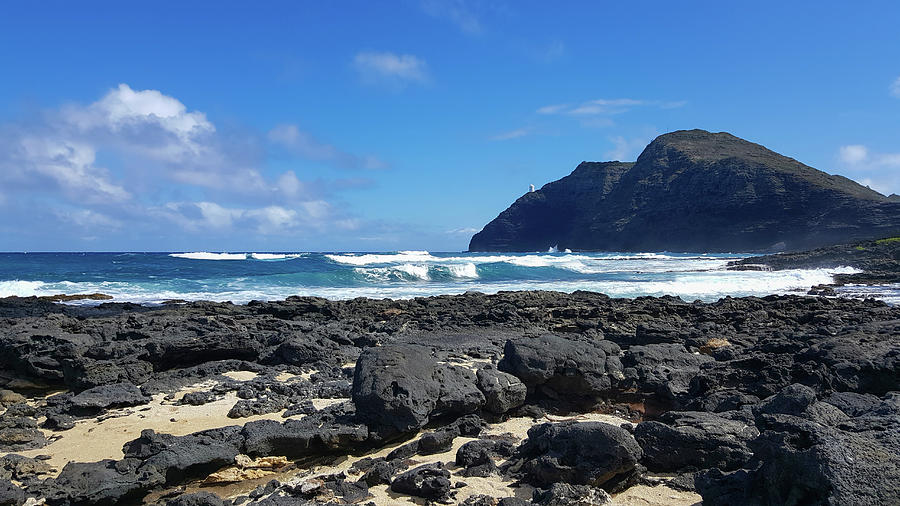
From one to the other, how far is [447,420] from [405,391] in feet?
2.62

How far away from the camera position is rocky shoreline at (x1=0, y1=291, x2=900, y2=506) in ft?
12.8

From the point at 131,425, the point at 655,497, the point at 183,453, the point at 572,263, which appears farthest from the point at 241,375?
the point at 572,263

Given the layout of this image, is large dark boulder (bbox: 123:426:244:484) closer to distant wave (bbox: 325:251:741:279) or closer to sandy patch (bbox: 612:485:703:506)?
sandy patch (bbox: 612:485:703:506)

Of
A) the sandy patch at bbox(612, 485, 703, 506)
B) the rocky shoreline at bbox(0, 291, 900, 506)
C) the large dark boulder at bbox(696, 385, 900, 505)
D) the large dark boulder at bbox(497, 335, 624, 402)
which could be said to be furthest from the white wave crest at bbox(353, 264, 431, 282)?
the large dark boulder at bbox(696, 385, 900, 505)

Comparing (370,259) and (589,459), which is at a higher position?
(370,259)

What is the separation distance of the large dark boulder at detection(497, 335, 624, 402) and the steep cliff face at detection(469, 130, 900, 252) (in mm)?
71684

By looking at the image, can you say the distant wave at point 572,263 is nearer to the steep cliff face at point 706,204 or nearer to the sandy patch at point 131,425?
the sandy patch at point 131,425

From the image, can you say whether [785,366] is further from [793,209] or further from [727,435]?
[793,209]

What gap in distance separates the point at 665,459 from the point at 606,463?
2.24 ft

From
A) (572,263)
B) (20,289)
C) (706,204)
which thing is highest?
(706,204)

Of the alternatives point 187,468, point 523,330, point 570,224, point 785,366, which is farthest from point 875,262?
point 570,224

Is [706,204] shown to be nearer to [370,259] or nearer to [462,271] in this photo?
[370,259]

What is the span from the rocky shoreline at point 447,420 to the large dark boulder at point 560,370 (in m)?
0.02

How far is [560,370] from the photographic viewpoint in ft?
21.8
